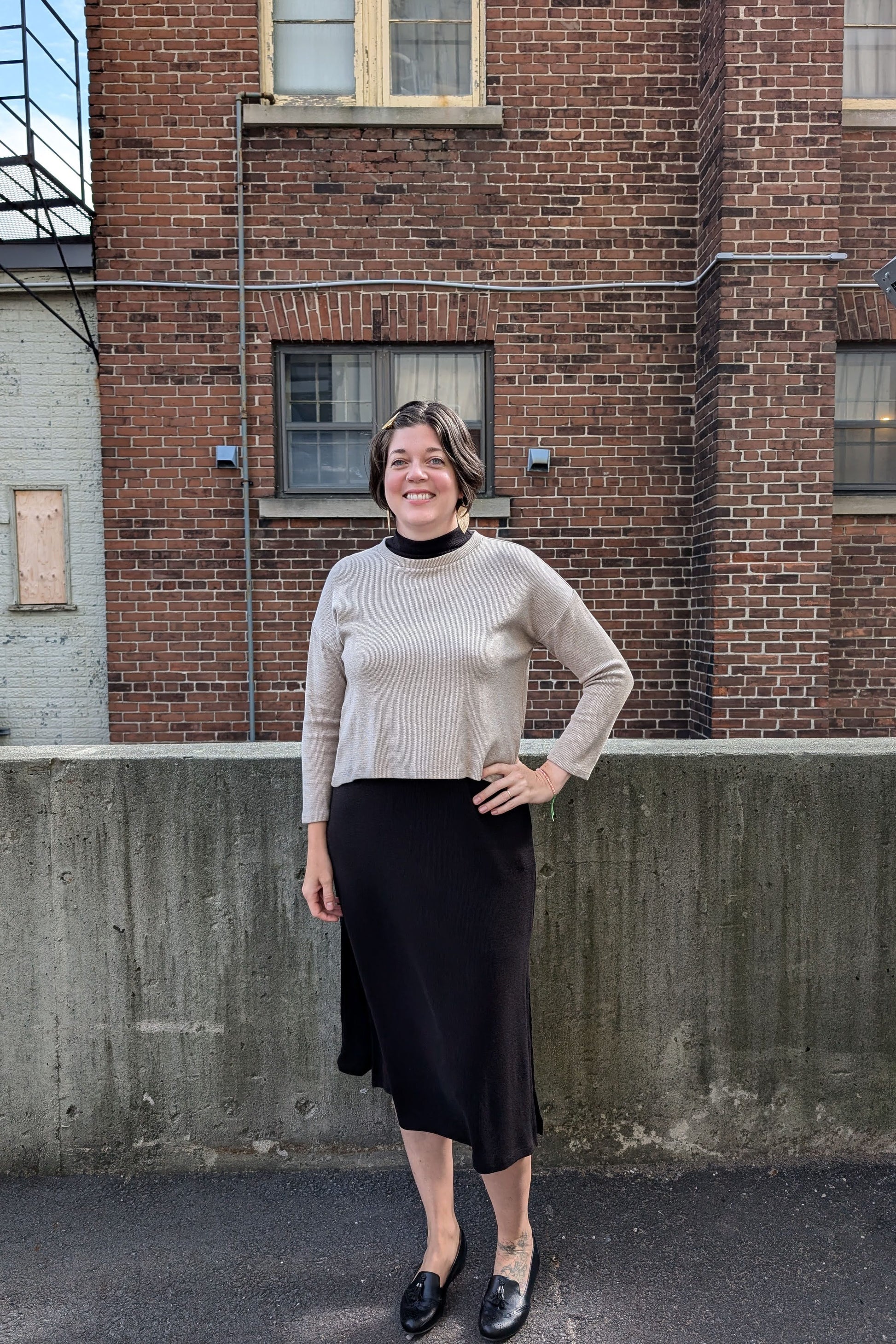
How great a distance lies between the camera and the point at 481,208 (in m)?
6.85

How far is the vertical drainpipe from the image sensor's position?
22.2 feet

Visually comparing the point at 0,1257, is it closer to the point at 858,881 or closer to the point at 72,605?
the point at 858,881

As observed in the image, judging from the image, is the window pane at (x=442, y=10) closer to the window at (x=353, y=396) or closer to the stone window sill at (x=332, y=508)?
the window at (x=353, y=396)

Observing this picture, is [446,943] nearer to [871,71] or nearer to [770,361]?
[770,361]

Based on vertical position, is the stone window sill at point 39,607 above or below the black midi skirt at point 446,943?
above

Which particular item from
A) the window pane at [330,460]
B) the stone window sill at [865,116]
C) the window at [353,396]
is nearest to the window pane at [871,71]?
the stone window sill at [865,116]

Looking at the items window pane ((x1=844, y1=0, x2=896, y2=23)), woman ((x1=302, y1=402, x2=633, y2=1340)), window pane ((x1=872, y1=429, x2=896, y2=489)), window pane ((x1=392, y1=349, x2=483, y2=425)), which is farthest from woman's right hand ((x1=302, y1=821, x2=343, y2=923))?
window pane ((x1=844, y1=0, x2=896, y2=23))

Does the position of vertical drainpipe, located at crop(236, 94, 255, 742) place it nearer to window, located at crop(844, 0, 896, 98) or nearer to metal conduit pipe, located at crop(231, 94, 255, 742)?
metal conduit pipe, located at crop(231, 94, 255, 742)

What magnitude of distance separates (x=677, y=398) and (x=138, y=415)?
4.11 metres

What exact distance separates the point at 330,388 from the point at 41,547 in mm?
2599

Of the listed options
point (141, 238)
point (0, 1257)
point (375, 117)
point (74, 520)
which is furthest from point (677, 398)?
point (0, 1257)

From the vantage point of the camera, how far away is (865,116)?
684 centimetres

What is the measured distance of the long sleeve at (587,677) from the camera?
2.07 metres

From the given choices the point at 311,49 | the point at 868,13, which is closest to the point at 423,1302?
the point at 311,49
